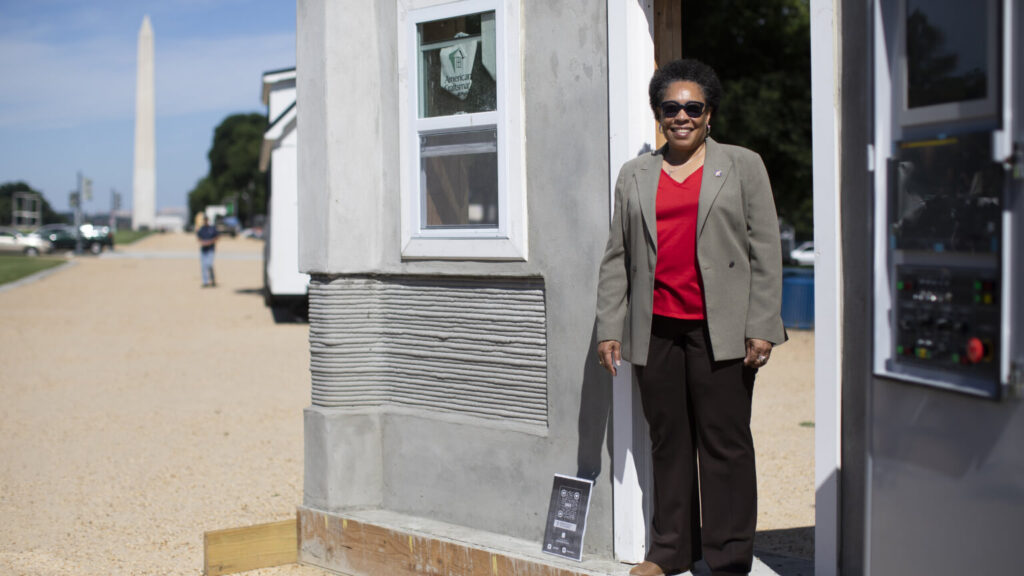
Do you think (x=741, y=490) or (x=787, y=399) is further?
(x=787, y=399)

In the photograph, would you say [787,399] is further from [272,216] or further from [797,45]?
[797,45]

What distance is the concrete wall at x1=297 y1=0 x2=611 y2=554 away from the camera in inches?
167

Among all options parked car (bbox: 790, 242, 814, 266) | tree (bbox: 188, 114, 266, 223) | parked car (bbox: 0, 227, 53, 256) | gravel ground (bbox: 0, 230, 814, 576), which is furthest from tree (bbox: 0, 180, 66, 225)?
gravel ground (bbox: 0, 230, 814, 576)

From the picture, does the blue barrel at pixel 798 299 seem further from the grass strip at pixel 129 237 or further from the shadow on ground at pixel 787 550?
the grass strip at pixel 129 237

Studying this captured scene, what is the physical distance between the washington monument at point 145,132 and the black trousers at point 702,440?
63.4 metres

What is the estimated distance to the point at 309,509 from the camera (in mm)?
4992

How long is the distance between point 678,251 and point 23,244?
158 ft

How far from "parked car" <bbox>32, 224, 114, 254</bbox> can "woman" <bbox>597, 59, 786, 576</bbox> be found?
44.9 meters

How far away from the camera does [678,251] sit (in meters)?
3.66

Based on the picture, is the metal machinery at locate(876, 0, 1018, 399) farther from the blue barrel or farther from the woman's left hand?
the blue barrel

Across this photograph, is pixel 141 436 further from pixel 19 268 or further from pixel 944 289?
pixel 19 268

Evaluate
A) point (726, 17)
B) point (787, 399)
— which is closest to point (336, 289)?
point (787, 399)

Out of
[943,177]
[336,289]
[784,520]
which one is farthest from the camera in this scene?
[784,520]

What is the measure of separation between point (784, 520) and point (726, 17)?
15269mm
